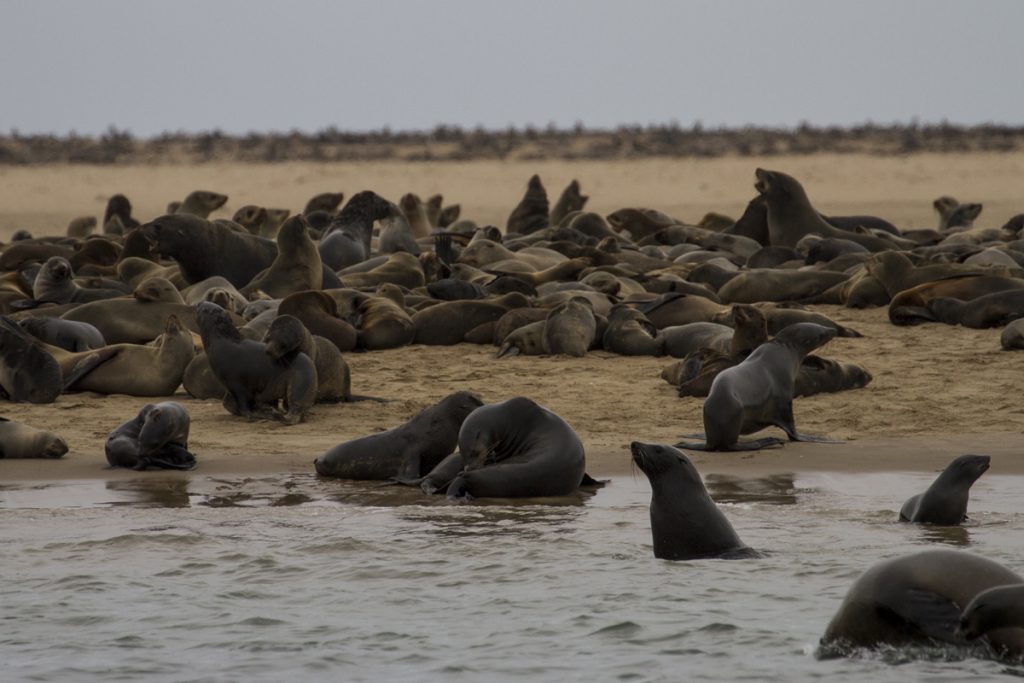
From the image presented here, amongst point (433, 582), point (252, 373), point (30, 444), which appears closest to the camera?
point (433, 582)

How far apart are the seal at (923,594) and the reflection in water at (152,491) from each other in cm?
333

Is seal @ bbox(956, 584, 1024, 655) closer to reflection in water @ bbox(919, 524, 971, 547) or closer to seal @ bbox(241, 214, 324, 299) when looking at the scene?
reflection in water @ bbox(919, 524, 971, 547)

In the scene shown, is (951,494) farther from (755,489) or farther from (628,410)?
(628,410)

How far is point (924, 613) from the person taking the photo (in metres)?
4.34

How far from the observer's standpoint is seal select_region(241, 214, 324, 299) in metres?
12.0

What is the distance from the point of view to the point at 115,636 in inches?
197

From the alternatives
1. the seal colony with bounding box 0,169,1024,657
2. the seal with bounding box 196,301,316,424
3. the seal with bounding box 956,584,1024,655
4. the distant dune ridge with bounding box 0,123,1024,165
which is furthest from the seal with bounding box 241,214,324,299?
the distant dune ridge with bounding box 0,123,1024,165

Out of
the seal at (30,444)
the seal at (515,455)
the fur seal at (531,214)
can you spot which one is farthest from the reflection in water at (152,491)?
the fur seal at (531,214)

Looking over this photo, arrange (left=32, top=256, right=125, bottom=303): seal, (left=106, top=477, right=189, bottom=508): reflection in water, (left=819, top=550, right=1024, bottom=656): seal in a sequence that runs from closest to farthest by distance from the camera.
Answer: (left=819, top=550, right=1024, bottom=656): seal, (left=106, top=477, right=189, bottom=508): reflection in water, (left=32, top=256, right=125, bottom=303): seal

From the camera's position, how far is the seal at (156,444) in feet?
24.3

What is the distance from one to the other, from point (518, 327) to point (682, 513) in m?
5.39

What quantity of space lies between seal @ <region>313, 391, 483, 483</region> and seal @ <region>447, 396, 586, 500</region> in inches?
15.4

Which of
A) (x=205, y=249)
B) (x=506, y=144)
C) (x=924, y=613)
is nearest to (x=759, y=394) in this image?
(x=924, y=613)

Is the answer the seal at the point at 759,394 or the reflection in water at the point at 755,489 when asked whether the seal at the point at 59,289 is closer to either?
the seal at the point at 759,394
